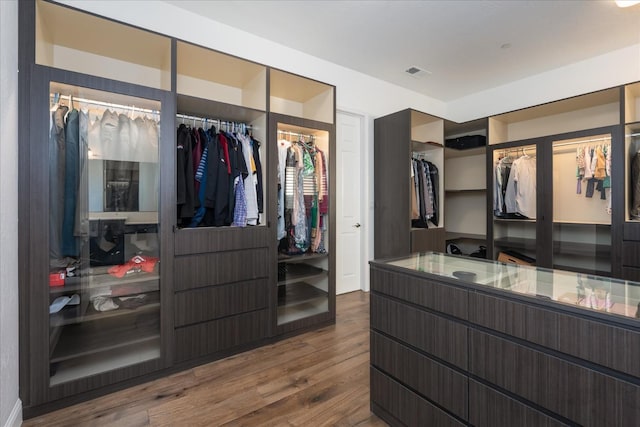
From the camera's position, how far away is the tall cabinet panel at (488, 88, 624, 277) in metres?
3.15

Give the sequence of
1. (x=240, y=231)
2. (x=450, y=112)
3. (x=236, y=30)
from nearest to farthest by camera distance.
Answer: (x=240, y=231), (x=236, y=30), (x=450, y=112)

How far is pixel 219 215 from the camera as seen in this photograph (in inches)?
96.0

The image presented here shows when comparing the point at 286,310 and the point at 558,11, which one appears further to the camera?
the point at 286,310

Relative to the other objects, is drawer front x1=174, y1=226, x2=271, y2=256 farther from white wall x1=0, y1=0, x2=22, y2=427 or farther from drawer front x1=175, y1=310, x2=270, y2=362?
white wall x1=0, y1=0, x2=22, y2=427

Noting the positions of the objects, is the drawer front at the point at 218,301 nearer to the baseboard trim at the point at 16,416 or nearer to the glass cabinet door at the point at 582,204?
the baseboard trim at the point at 16,416

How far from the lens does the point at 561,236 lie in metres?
3.51

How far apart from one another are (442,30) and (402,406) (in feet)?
10.7

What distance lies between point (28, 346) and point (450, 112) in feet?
18.7

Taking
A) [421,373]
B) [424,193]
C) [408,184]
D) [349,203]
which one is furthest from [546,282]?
[349,203]

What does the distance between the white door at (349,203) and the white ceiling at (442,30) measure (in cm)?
81

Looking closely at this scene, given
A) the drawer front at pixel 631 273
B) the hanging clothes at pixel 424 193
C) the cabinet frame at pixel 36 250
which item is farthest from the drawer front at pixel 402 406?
the drawer front at pixel 631 273

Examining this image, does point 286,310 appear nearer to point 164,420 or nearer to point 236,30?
point 164,420

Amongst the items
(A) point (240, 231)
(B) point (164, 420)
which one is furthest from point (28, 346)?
(A) point (240, 231)

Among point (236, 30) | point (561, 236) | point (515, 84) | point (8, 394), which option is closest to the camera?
point (8, 394)
